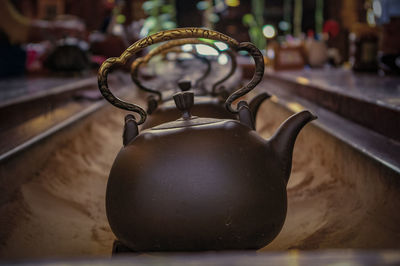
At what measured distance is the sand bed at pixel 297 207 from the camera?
1090 mm

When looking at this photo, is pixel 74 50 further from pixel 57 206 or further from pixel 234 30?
pixel 234 30

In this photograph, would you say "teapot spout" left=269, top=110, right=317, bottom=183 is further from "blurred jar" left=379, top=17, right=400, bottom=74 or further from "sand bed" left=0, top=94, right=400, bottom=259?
"blurred jar" left=379, top=17, right=400, bottom=74

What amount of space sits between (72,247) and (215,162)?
48 cm

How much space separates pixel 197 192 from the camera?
849mm

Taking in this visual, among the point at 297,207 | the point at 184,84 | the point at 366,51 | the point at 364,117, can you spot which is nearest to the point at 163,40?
the point at 184,84

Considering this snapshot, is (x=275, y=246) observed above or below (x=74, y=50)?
below

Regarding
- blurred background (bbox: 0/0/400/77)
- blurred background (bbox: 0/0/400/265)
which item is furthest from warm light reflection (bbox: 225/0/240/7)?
blurred background (bbox: 0/0/400/265)

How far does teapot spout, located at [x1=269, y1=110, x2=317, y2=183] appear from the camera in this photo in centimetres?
100

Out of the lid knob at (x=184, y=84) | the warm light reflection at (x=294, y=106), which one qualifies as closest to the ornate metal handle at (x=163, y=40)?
the lid knob at (x=184, y=84)

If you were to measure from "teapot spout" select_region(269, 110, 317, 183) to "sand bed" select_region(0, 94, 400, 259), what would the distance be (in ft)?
0.72

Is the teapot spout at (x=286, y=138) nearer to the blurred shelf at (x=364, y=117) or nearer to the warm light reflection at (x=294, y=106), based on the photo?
the blurred shelf at (x=364, y=117)

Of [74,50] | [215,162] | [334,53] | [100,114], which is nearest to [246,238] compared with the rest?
[215,162]

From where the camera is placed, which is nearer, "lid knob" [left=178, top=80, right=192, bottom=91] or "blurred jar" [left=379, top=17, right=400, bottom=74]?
"lid knob" [left=178, top=80, right=192, bottom=91]

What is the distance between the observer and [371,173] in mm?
1279
